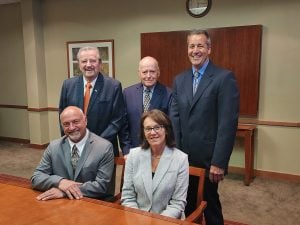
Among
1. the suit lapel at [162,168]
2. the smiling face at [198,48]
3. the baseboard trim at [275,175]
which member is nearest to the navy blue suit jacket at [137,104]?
the smiling face at [198,48]

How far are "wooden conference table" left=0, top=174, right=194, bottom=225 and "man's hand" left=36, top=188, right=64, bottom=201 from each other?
25mm

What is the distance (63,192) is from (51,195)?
0.06m

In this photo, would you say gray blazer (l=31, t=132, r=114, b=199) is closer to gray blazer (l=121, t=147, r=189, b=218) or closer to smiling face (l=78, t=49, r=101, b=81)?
gray blazer (l=121, t=147, r=189, b=218)

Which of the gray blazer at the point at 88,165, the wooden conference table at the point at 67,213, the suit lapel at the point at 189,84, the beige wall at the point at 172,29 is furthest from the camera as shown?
the beige wall at the point at 172,29

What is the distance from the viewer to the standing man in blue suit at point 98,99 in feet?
7.59

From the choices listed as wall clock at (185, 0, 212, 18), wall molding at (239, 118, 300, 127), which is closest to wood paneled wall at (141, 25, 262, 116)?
wall molding at (239, 118, 300, 127)

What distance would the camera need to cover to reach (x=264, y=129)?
3908 mm

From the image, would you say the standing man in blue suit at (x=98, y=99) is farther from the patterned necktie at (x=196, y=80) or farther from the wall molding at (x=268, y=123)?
the wall molding at (x=268, y=123)

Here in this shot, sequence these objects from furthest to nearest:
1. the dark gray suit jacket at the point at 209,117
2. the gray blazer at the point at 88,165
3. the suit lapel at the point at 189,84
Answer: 1. the suit lapel at the point at 189,84
2. the dark gray suit jacket at the point at 209,117
3. the gray blazer at the point at 88,165

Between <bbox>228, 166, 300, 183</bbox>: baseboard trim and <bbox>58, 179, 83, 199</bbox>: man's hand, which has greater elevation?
<bbox>58, 179, 83, 199</bbox>: man's hand

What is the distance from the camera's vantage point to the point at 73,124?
1.87 meters

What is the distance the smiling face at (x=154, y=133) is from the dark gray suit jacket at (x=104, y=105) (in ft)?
1.94

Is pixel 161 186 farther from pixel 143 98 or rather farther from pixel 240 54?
pixel 240 54

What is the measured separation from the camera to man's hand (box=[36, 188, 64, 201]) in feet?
5.14
